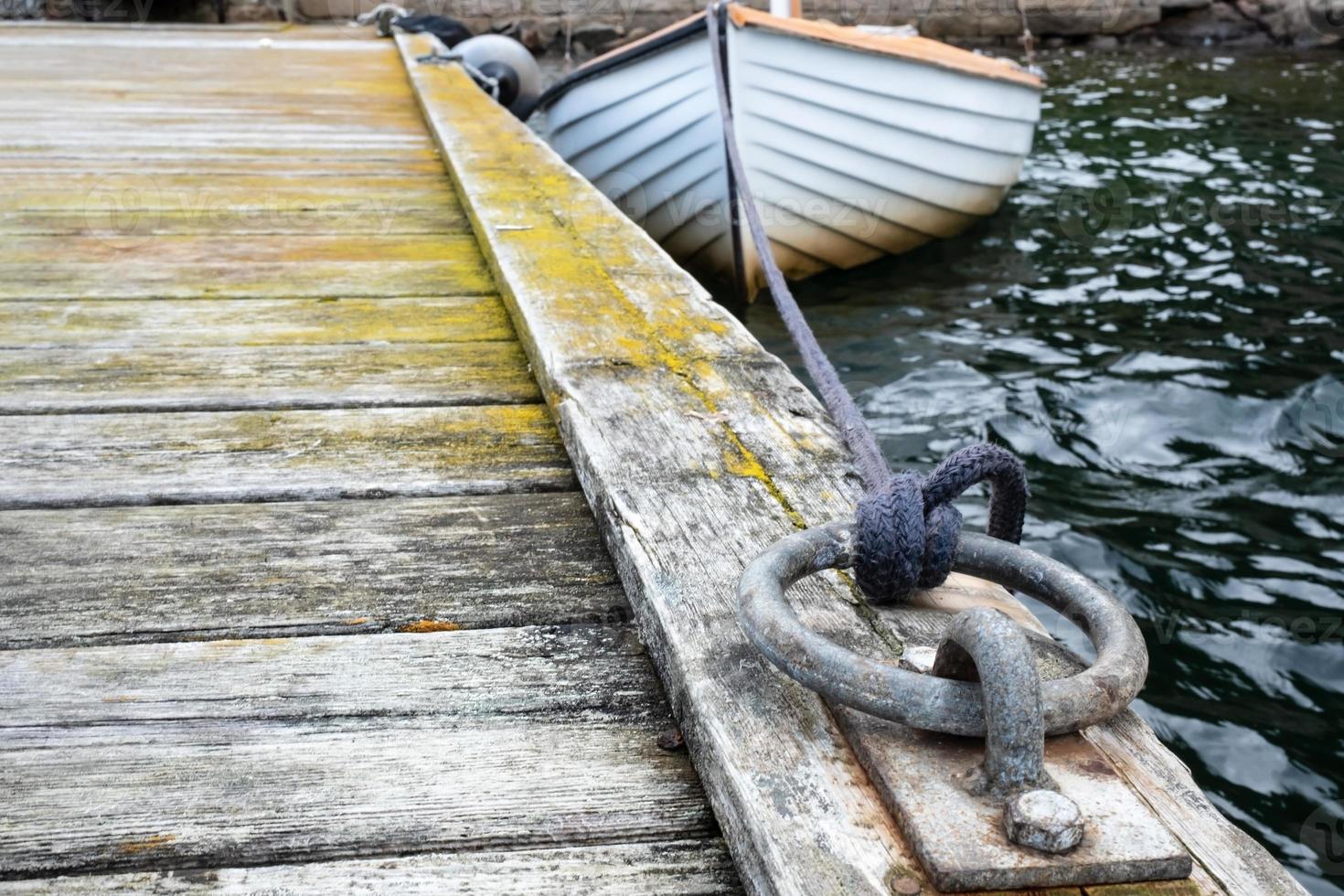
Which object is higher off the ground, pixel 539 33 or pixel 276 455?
pixel 539 33

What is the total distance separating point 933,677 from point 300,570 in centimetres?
67

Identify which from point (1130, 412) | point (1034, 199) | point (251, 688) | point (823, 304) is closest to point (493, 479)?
point (251, 688)

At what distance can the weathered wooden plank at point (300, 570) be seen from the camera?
1.05 meters

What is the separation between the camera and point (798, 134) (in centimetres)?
521

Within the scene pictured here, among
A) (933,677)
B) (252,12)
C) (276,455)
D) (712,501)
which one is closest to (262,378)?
(276,455)

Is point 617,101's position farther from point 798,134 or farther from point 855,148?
point 855,148

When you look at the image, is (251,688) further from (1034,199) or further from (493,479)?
(1034,199)

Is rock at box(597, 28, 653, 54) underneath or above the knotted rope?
above

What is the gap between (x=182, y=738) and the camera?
0.88 meters

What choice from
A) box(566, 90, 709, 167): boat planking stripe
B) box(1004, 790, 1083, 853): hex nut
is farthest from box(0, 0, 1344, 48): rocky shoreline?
box(1004, 790, 1083, 853): hex nut

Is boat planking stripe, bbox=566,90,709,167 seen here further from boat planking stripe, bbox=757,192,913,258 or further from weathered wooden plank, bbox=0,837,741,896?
weathered wooden plank, bbox=0,837,741,896

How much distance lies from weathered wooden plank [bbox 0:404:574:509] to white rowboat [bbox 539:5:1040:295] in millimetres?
3828

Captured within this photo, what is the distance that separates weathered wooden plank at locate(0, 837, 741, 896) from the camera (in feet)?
2.40

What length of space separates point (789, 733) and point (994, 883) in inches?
7.0
